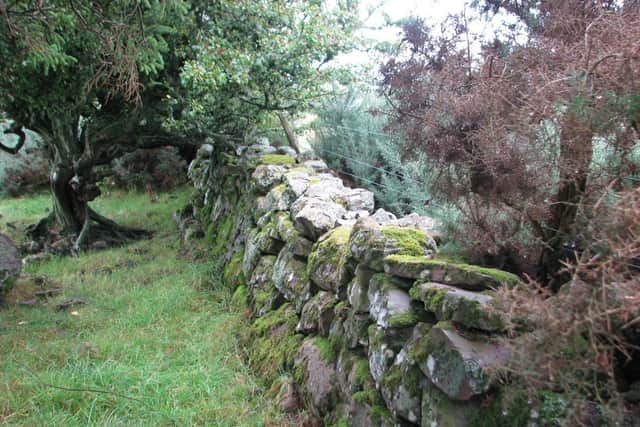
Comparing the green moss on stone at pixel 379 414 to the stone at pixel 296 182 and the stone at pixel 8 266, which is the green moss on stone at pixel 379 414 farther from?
the stone at pixel 8 266

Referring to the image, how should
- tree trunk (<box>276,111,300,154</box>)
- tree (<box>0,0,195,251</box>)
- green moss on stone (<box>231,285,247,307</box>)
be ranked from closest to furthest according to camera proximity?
tree (<box>0,0,195,251</box>) → green moss on stone (<box>231,285,247,307</box>) → tree trunk (<box>276,111,300,154</box>)

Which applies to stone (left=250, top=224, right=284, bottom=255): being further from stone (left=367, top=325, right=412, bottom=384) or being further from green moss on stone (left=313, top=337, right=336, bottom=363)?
stone (left=367, top=325, right=412, bottom=384)

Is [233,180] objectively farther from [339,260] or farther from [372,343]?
[372,343]

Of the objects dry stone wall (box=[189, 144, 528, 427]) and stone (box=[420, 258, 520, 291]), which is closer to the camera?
dry stone wall (box=[189, 144, 528, 427])

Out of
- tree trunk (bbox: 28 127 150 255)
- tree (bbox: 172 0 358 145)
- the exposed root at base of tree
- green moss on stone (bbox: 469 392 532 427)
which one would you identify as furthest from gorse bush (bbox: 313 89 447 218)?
the exposed root at base of tree

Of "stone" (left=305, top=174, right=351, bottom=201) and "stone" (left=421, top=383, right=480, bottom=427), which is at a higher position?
"stone" (left=305, top=174, right=351, bottom=201)

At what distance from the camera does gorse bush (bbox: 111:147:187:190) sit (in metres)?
14.7

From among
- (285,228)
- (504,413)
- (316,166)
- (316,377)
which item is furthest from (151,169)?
(504,413)

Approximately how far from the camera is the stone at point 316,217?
4.21 m

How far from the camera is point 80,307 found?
18.9ft

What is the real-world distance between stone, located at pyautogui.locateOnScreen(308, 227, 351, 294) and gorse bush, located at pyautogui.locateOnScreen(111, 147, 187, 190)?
11.6m

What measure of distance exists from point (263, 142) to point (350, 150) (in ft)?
5.97

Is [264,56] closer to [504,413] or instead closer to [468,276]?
[468,276]

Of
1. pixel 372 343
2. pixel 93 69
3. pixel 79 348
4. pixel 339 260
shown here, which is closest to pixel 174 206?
pixel 93 69
